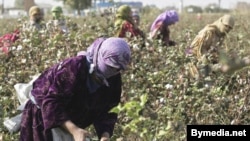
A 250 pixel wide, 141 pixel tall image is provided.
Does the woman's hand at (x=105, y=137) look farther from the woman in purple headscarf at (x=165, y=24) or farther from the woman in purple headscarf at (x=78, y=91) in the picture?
the woman in purple headscarf at (x=165, y=24)

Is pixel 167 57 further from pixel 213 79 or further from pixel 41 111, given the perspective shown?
pixel 41 111

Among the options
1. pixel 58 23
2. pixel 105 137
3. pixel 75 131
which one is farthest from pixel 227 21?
pixel 75 131

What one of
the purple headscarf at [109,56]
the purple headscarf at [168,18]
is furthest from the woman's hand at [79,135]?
the purple headscarf at [168,18]

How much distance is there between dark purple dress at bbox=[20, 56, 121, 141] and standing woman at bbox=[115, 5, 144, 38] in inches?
132

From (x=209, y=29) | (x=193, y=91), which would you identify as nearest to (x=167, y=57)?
(x=209, y=29)

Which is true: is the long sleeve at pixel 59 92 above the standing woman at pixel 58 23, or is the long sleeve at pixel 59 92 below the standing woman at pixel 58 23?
above

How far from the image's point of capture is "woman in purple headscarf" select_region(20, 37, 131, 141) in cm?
278

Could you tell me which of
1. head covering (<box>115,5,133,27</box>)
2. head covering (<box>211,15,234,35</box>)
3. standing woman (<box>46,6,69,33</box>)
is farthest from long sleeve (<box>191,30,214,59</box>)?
head covering (<box>115,5,133,27</box>)

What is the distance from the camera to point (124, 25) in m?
6.98

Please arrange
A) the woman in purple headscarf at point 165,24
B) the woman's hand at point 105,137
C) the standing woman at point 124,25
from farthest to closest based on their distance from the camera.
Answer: the woman in purple headscarf at point 165,24 < the standing woman at point 124,25 < the woman's hand at point 105,137

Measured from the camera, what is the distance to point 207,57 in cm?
500

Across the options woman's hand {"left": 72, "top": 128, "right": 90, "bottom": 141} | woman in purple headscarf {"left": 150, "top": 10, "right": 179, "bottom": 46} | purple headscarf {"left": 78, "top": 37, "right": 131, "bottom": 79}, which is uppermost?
purple headscarf {"left": 78, "top": 37, "right": 131, "bottom": 79}

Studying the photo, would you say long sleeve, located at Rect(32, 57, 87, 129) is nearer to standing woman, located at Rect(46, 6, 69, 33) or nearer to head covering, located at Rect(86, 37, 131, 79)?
head covering, located at Rect(86, 37, 131, 79)

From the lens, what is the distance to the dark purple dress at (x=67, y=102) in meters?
2.81
